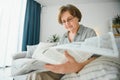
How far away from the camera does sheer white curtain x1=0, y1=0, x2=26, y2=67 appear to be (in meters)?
3.51

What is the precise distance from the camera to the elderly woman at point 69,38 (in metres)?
0.64

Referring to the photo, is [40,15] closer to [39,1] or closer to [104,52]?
[39,1]

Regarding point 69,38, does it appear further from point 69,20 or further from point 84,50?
point 84,50

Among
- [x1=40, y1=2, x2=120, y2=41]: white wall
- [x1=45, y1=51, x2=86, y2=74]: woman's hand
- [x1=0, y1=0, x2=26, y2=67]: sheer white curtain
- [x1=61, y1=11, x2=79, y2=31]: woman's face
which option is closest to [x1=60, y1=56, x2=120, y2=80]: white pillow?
[x1=45, y1=51, x2=86, y2=74]: woman's hand

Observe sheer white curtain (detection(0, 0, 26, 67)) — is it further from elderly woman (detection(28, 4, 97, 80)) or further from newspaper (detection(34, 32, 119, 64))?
newspaper (detection(34, 32, 119, 64))

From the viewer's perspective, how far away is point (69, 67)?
2.16 feet

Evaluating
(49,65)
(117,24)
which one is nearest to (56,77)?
(49,65)

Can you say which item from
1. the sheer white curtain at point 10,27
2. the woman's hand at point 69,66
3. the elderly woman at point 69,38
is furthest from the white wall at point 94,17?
the woman's hand at point 69,66

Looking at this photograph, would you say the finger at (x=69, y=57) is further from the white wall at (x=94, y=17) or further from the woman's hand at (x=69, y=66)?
the white wall at (x=94, y=17)

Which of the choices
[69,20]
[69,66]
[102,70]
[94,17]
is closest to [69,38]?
[69,20]

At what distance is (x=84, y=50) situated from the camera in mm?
566

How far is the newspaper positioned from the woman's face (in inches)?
18.9

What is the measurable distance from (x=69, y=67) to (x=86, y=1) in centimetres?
403

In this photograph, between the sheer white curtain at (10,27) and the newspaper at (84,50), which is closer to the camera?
the newspaper at (84,50)
